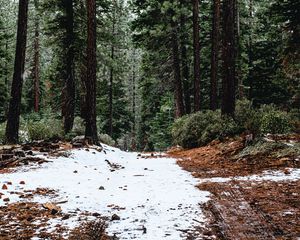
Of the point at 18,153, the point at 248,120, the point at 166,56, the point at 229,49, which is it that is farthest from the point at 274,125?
the point at 166,56

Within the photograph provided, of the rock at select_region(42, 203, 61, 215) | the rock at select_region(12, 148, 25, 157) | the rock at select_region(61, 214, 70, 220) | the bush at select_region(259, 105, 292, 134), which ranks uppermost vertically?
the bush at select_region(259, 105, 292, 134)

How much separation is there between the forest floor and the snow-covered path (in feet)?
0.04

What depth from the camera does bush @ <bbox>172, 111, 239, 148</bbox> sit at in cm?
1209

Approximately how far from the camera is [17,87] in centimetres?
1159

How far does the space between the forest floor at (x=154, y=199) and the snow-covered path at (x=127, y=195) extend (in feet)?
0.04

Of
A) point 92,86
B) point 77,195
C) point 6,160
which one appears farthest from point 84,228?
point 92,86

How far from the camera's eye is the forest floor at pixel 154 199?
11.7ft

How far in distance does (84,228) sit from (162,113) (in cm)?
3611

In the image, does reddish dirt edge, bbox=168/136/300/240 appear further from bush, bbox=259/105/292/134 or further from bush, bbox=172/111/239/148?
bush, bbox=172/111/239/148

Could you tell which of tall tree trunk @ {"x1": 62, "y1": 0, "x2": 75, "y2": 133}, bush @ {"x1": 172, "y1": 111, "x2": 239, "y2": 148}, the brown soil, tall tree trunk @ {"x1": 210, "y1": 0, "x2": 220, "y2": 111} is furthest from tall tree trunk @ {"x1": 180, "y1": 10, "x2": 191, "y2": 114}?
the brown soil

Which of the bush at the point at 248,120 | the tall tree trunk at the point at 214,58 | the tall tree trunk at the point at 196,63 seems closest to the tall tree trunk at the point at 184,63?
the tall tree trunk at the point at 196,63

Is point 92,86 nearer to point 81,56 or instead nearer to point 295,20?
point 81,56

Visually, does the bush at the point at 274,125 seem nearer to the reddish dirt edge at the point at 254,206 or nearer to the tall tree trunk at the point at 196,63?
the reddish dirt edge at the point at 254,206

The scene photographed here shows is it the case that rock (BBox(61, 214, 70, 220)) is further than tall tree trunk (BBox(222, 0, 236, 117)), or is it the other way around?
tall tree trunk (BBox(222, 0, 236, 117))
